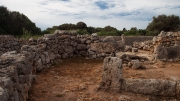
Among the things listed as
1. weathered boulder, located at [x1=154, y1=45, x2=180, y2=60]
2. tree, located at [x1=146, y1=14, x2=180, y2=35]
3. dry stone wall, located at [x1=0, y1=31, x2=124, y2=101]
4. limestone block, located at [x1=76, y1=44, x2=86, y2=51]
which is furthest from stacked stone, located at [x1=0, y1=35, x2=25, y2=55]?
tree, located at [x1=146, y1=14, x2=180, y2=35]

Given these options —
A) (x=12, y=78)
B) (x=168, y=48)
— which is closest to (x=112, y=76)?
(x=12, y=78)

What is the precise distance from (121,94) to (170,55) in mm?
6049

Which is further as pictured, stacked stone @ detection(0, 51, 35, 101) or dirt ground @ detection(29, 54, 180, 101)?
dirt ground @ detection(29, 54, 180, 101)

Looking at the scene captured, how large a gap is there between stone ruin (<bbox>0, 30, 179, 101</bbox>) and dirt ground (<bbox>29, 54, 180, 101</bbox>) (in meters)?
0.28

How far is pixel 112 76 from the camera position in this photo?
6035 millimetres

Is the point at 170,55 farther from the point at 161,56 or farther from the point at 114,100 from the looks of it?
the point at 114,100

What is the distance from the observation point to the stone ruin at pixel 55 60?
156 inches

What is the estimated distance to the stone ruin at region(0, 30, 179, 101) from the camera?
13.0 ft

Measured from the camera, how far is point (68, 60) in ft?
36.6

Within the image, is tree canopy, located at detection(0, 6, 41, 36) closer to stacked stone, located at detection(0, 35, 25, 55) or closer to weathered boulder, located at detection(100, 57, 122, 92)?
stacked stone, located at detection(0, 35, 25, 55)

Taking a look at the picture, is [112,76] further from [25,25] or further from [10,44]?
[25,25]

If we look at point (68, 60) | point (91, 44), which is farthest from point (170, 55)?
point (68, 60)

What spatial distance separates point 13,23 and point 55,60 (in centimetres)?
1954

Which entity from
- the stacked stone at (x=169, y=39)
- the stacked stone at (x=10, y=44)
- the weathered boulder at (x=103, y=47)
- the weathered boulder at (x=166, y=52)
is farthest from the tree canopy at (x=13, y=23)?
the weathered boulder at (x=166, y=52)
